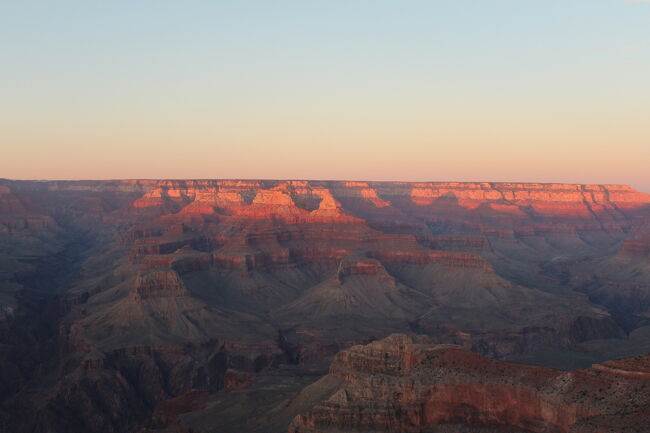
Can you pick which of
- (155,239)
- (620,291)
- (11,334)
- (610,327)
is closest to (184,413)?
(11,334)

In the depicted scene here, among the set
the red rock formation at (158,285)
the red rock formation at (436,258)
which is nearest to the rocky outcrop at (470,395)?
the red rock formation at (158,285)

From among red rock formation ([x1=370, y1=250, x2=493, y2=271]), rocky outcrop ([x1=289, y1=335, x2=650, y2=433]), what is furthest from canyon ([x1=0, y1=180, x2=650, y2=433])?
red rock formation ([x1=370, y1=250, x2=493, y2=271])

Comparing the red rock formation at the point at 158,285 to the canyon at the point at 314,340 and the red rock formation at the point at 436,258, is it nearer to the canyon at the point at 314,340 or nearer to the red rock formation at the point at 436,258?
the canyon at the point at 314,340

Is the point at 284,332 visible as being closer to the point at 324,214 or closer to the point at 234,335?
the point at 234,335

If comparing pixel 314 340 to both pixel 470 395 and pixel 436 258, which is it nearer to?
pixel 436 258

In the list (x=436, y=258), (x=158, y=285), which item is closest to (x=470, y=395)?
(x=158, y=285)

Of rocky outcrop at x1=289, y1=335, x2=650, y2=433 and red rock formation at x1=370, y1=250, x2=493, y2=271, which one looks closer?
rocky outcrop at x1=289, y1=335, x2=650, y2=433

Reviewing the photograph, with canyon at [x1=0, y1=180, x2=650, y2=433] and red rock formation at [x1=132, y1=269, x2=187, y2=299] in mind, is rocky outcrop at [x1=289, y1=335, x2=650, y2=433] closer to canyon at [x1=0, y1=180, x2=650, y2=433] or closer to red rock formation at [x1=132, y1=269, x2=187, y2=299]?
canyon at [x1=0, y1=180, x2=650, y2=433]
